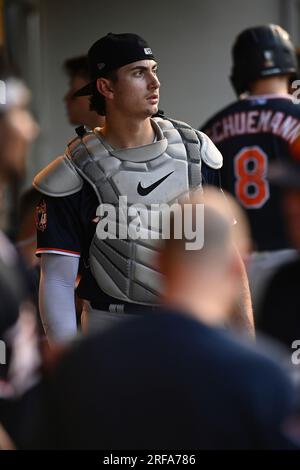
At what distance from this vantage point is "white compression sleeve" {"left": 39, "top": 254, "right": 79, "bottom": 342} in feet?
14.7

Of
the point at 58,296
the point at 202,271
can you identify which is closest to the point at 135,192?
the point at 58,296

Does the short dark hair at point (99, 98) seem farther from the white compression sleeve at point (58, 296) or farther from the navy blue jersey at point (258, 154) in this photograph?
the navy blue jersey at point (258, 154)

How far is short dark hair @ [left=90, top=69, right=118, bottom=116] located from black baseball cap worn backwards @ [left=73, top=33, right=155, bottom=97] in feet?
0.06

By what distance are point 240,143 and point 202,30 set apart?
106 inches

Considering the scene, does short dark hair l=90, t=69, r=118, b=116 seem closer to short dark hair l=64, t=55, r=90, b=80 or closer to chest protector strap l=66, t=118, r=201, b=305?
chest protector strap l=66, t=118, r=201, b=305

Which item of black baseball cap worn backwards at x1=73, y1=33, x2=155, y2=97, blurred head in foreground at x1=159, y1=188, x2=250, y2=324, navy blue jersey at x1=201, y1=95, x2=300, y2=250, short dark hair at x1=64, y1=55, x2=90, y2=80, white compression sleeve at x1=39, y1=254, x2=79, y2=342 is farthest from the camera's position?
short dark hair at x1=64, y1=55, x2=90, y2=80

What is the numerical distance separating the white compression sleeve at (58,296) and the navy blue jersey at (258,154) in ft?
5.21

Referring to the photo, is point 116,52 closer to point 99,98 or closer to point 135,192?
point 99,98

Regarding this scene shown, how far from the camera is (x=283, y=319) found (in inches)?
146

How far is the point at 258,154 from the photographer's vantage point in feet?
19.5

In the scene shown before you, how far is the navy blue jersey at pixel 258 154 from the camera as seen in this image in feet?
19.3

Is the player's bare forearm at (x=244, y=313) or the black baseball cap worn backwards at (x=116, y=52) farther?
the black baseball cap worn backwards at (x=116, y=52)

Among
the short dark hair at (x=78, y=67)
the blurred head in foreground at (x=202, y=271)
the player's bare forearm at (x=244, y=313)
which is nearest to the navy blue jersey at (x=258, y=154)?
the short dark hair at (x=78, y=67)

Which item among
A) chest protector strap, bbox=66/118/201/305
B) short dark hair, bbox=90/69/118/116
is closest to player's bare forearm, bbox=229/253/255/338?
chest protector strap, bbox=66/118/201/305
